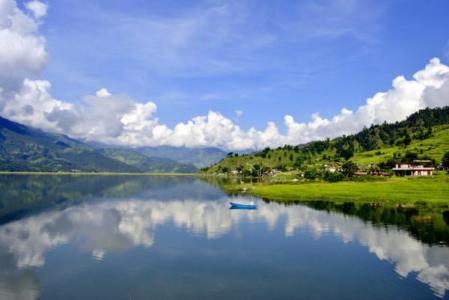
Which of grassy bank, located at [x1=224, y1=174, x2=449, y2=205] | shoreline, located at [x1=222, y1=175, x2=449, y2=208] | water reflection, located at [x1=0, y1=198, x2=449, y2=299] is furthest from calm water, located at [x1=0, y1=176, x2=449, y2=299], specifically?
grassy bank, located at [x1=224, y1=174, x2=449, y2=205]

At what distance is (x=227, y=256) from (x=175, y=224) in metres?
36.5

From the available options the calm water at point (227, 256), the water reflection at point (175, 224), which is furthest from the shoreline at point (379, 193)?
the water reflection at point (175, 224)

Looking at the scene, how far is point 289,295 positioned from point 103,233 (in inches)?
2046

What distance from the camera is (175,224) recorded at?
9919 centimetres

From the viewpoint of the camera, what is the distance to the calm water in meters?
48.0

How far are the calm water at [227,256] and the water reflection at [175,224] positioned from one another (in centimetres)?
22

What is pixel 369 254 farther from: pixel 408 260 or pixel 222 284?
pixel 222 284

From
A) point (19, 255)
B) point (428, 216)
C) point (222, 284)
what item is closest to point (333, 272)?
point (222, 284)

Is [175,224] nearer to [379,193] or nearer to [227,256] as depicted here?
[227,256]

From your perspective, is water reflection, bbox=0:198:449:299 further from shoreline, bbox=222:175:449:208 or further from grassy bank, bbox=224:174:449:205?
grassy bank, bbox=224:174:449:205

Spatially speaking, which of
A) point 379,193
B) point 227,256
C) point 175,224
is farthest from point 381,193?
point 227,256

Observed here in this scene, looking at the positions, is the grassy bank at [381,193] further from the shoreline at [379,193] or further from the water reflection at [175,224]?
the water reflection at [175,224]

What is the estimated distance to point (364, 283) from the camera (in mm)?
51219

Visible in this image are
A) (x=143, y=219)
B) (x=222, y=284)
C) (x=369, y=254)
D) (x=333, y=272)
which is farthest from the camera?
(x=143, y=219)
